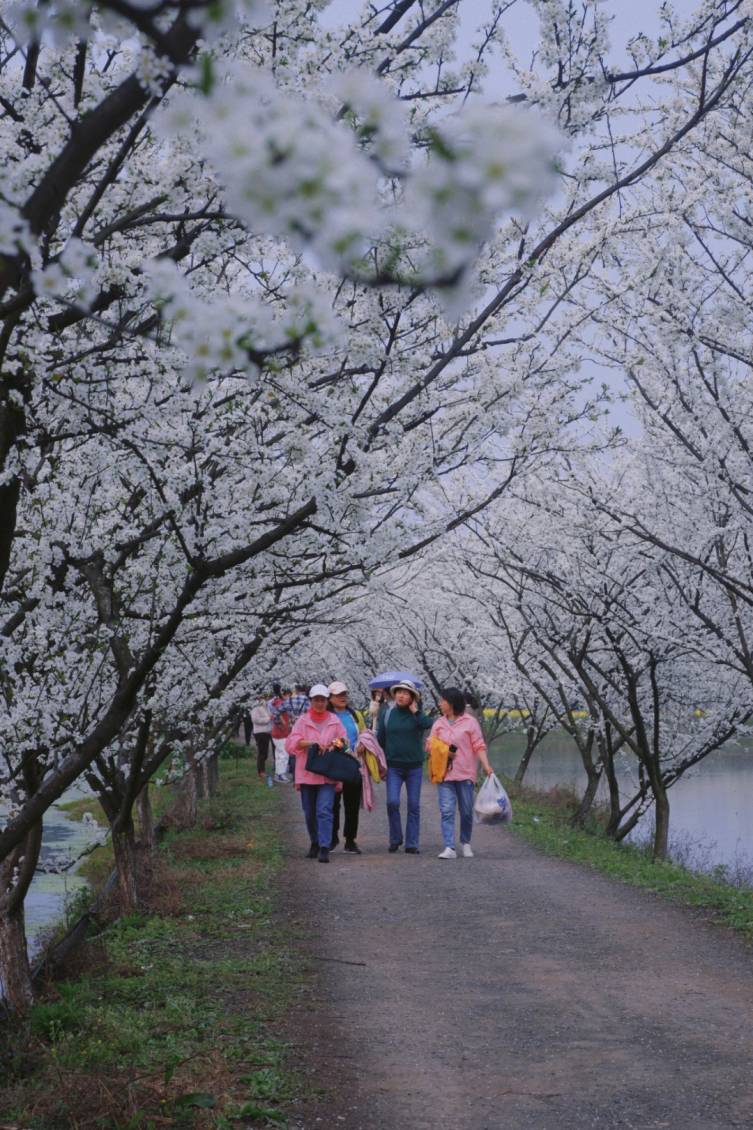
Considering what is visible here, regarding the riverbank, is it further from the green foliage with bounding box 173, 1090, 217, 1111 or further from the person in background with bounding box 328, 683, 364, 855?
the person in background with bounding box 328, 683, 364, 855

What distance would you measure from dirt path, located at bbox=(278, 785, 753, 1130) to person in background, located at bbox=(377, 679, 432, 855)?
1.89 meters

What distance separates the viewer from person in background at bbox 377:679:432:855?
39.3ft

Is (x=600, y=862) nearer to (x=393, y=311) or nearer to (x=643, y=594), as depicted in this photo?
(x=643, y=594)

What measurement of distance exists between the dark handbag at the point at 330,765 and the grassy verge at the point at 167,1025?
1.48 metres

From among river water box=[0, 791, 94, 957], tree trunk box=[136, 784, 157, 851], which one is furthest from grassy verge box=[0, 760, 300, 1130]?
tree trunk box=[136, 784, 157, 851]

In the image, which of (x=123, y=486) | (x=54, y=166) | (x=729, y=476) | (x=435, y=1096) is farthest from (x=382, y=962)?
(x=54, y=166)

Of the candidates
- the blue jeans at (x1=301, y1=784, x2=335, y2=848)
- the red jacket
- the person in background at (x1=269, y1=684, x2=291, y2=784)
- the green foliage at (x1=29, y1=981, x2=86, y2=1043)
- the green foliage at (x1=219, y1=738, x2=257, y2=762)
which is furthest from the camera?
the green foliage at (x1=219, y1=738, x2=257, y2=762)

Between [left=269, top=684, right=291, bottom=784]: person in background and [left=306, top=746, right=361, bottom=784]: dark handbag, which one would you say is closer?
[left=306, top=746, right=361, bottom=784]: dark handbag

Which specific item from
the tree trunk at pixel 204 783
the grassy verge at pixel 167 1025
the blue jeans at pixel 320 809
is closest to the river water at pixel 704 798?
the blue jeans at pixel 320 809

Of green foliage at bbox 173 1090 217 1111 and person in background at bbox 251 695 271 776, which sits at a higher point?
person in background at bbox 251 695 271 776

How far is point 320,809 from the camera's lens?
11.9 meters

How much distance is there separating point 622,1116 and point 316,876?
6830 mm

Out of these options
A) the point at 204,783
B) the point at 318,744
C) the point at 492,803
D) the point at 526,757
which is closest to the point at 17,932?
the point at 318,744

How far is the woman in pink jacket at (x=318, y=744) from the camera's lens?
11.6 metres
